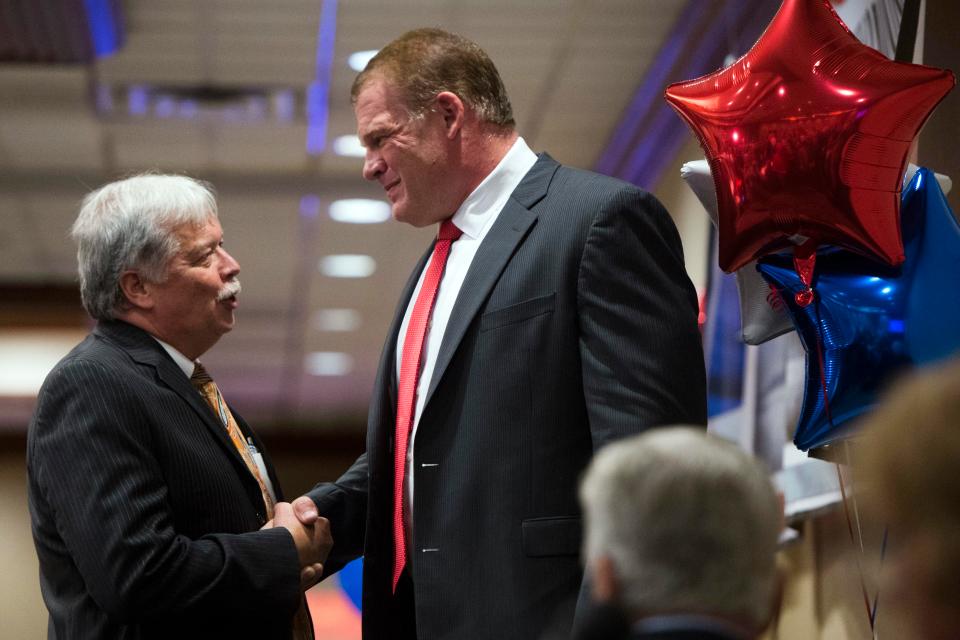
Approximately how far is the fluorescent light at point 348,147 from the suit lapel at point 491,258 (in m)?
4.22

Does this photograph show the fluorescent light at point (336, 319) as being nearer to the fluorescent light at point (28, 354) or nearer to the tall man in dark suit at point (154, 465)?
the fluorescent light at point (28, 354)

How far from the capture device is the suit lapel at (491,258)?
193cm

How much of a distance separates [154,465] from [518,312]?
66cm

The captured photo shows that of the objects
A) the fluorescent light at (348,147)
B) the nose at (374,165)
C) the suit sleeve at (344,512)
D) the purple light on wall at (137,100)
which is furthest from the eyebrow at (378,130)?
the fluorescent light at (348,147)

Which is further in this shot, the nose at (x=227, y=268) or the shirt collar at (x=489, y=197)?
→ the nose at (x=227, y=268)

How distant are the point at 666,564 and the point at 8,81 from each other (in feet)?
17.0

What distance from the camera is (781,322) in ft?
6.76

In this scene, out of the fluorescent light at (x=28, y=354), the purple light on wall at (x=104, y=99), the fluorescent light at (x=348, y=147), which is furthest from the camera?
the fluorescent light at (x=28, y=354)

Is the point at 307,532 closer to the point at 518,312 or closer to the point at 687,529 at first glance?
the point at 518,312

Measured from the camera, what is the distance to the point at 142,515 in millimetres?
1911

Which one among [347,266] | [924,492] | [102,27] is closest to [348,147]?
[102,27]

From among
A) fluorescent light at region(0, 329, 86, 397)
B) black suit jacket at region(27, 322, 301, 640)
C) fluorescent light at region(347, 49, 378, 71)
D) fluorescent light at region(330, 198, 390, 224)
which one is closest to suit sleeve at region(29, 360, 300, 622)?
black suit jacket at region(27, 322, 301, 640)

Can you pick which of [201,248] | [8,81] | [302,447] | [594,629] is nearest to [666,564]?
[594,629]

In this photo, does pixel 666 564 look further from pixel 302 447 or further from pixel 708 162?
pixel 302 447
